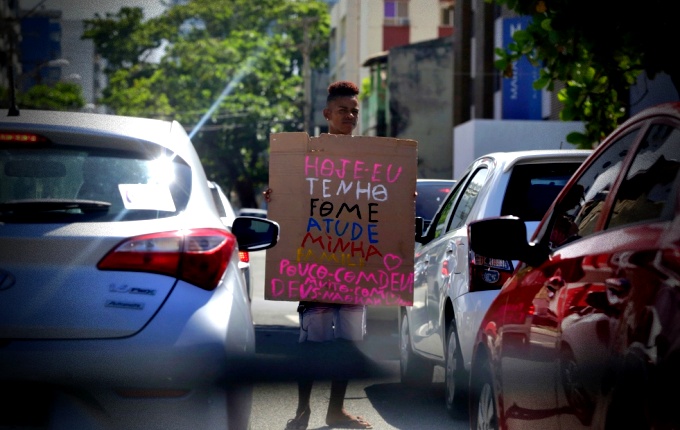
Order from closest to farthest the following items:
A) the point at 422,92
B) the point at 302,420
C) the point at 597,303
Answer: the point at 597,303 < the point at 302,420 < the point at 422,92

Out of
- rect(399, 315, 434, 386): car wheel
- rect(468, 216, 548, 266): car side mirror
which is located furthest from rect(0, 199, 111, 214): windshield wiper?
rect(399, 315, 434, 386): car wheel

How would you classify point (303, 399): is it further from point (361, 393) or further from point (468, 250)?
point (361, 393)

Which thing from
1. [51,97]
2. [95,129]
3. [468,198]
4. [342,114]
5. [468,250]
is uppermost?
[51,97]

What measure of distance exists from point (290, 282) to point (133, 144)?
2.47 m

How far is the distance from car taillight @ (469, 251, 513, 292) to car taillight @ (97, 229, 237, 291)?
243cm

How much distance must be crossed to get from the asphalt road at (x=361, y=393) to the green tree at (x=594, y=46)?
9.13 ft

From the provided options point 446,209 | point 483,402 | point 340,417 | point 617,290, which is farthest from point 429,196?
point 617,290

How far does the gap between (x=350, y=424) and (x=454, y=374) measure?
0.68m

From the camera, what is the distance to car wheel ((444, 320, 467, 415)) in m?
6.73

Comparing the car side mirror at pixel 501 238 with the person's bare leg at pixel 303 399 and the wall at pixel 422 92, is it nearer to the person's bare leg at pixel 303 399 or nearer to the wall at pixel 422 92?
the person's bare leg at pixel 303 399

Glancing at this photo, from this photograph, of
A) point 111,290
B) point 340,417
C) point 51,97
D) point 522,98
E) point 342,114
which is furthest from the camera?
point 51,97

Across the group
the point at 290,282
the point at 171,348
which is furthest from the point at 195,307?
the point at 290,282

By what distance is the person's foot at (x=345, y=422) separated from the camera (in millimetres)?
6609

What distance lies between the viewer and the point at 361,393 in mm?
8438
